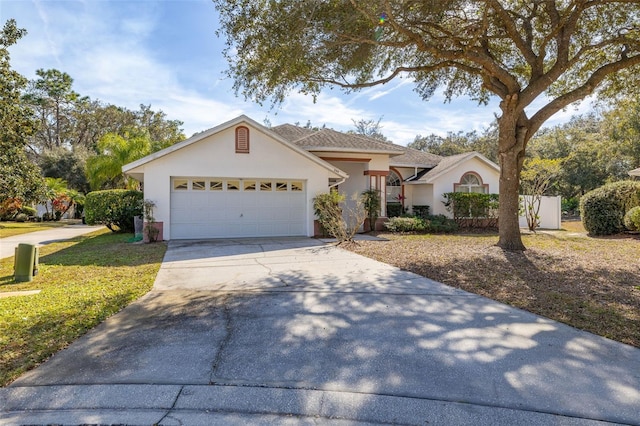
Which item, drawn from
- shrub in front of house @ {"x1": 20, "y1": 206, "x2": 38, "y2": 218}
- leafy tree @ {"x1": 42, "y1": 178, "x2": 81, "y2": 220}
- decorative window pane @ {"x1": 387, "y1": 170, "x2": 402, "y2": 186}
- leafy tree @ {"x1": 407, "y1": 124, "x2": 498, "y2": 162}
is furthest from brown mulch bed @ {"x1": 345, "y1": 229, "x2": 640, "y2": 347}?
leafy tree @ {"x1": 407, "y1": 124, "x2": 498, "y2": 162}

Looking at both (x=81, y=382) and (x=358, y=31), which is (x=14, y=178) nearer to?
(x=81, y=382)

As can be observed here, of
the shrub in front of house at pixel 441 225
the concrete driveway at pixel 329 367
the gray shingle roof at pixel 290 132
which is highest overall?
the gray shingle roof at pixel 290 132

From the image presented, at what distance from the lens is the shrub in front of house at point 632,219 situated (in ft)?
45.4

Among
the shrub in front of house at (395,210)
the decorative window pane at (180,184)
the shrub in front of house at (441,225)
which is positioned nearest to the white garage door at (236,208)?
the decorative window pane at (180,184)

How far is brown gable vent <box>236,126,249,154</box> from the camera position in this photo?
1445cm

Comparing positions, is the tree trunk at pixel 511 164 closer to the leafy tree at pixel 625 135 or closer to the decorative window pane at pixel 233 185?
the decorative window pane at pixel 233 185

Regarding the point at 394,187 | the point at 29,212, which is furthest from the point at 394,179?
the point at 29,212

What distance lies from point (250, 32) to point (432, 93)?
7516 mm

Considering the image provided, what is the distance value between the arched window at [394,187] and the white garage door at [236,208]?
7.55 meters

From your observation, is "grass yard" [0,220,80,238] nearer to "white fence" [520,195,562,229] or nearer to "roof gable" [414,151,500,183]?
"roof gable" [414,151,500,183]

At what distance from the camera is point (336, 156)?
57.5 ft

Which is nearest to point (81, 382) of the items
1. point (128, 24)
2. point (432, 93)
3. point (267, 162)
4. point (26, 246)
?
point (26, 246)

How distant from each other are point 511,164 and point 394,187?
10739 millimetres

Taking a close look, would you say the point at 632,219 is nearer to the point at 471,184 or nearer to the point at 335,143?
the point at 471,184
